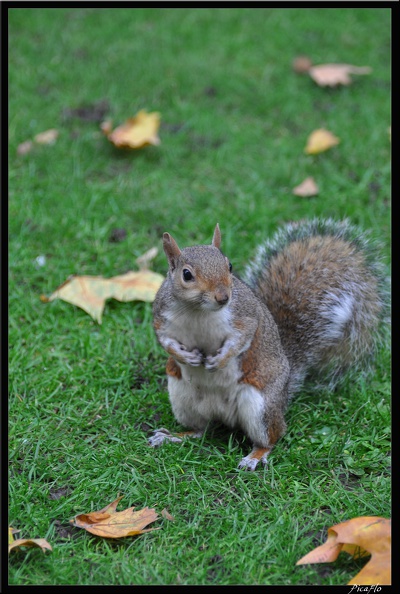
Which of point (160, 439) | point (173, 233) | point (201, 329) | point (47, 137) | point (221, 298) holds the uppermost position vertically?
point (221, 298)

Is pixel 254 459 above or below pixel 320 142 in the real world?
below

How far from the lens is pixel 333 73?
399 centimetres

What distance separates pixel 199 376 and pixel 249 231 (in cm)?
112

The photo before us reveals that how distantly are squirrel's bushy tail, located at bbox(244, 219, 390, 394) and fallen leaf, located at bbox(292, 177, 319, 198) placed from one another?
799 millimetres

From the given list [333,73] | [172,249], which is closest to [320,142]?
[333,73]

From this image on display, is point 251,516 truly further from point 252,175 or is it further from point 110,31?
point 110,31

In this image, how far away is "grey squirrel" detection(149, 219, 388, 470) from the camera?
79.8 inches

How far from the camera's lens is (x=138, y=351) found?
8.57 feet

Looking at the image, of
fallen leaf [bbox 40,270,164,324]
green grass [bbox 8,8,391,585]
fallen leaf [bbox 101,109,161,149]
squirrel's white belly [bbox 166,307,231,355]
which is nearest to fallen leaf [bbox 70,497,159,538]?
green grass [bbox 8,8,391,585]

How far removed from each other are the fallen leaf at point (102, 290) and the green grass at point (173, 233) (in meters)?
0.05

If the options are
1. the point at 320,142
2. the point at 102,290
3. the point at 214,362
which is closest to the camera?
the point at 214,362

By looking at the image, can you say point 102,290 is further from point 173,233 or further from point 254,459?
point 254,459

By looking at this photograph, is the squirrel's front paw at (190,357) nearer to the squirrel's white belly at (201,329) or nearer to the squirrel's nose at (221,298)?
the squirrel's white belly at (201,329)

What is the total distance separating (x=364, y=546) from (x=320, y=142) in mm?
2219
